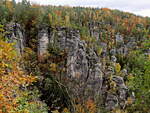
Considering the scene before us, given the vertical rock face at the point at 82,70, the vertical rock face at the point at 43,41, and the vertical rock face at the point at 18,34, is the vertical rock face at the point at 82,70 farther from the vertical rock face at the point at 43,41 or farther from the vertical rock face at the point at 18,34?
the vertical rock face at the point at 18,34

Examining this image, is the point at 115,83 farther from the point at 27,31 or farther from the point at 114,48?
the point at 114,48

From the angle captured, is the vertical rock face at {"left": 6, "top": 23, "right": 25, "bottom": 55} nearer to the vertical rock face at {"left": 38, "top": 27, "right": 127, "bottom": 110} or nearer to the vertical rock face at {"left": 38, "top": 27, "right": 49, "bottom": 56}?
the vertical rock face at {"left": 38, "top": 27, "right": 49, "bottom": 56}

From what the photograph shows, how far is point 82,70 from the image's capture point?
39281 mm

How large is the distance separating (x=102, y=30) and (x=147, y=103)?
203 feet

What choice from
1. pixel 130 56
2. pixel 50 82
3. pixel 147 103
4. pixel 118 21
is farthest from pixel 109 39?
pixel 147 103

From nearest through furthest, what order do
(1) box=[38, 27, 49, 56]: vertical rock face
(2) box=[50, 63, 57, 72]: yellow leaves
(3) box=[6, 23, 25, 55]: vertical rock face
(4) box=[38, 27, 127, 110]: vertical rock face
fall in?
1. (3) box=[6, 23, 25, 55]: vertical rock face
2. (4) box=[38, 27, 127, 110]: vertical rock face
3. (2) box=[50, 63, 57, 72]: yellow leaves
4. (1) box=[38, 27, 49, 56]: vertical rock face

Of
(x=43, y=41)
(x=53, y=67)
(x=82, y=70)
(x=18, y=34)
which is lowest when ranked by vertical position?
(x=82, y=70)

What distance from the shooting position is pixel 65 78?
123 feet

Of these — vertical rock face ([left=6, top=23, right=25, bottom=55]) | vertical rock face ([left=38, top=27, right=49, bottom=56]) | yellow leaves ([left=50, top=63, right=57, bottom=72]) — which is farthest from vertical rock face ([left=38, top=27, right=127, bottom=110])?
vertical rock face ([left=6, top=23, right=25, bottom=55])

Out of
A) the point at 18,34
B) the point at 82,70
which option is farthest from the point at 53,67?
the point at 18,34

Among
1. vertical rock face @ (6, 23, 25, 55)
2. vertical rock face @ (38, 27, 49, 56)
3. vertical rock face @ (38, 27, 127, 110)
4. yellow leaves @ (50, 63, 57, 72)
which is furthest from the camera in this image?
vertical rock face @ (38, 27, 49, 56)

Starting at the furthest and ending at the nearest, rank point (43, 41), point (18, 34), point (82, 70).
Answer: point (43, 41)
point (82, 70)
point (18, 34)

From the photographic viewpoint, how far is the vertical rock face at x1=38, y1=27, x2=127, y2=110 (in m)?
36.4

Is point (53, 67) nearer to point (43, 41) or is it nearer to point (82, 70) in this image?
point (82, 70)
